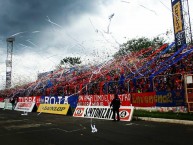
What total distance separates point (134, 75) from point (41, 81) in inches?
663

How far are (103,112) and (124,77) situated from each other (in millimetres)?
3344

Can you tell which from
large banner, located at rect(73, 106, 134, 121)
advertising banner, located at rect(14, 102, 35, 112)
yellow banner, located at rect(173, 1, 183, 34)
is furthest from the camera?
advertising banner, located at rect(14, 102, 35, 112)

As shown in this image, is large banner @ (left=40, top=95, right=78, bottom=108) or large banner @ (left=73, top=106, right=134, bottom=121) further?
large banner @ (left=40, top=95, right=78, bottom=108)

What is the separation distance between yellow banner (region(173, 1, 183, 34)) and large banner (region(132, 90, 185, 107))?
18.3ft

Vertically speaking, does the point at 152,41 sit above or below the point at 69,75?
above

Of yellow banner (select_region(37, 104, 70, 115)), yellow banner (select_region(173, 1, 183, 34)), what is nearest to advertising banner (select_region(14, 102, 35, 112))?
yellow banner (select_region(37, 104, 70, 115))

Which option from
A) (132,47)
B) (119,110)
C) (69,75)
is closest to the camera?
(119,110)

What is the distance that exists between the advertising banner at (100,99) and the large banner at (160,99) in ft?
1.98


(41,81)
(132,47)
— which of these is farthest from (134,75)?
(132,47)

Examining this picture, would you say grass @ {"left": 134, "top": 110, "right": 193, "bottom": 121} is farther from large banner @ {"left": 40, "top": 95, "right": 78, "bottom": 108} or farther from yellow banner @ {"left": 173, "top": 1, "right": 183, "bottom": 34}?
large banner @ {"left": 40, "top": 95, "right": 78, "bottom": 108}

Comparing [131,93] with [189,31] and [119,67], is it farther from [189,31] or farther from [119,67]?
[189,31]

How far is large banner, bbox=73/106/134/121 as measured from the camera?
605 inches

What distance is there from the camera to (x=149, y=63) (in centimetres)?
1847

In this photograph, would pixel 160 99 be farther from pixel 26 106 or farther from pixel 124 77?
pixel 26 106
